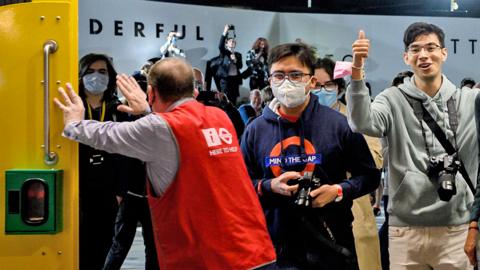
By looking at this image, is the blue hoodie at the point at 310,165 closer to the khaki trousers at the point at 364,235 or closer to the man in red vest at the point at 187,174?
the man in red vest at the point at 187,174

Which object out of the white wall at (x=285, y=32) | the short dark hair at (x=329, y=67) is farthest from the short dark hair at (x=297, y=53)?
the white wall at (x=285, y=32)

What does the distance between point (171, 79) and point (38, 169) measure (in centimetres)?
65

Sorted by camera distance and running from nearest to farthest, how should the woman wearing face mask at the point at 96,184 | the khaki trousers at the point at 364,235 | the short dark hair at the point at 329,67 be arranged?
the khaki trousers at the point at 364,235 < the short dark hair at the point at 329,67 < the woman wearing face mask at the point at 96,184

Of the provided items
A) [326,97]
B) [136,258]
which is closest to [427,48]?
[326,97]

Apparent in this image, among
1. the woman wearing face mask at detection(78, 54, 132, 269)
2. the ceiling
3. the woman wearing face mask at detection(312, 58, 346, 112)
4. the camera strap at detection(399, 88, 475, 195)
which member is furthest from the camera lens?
the ceiling

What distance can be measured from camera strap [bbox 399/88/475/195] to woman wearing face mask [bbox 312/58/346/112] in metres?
1.14

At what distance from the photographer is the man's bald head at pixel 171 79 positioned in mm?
3260

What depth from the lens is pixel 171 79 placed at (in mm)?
3260

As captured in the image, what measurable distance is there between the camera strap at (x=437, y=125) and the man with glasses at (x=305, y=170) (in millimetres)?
344

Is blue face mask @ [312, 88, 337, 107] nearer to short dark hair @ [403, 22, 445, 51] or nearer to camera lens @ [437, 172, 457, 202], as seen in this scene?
short dark hair @ [403, 22, 445, 51]

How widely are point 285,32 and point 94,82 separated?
7.96m

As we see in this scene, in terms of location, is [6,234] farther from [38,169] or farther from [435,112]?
[435,112]

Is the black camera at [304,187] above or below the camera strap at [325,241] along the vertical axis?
above

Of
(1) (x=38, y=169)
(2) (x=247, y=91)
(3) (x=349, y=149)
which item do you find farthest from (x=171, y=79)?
(2) (x=247, y=91)
